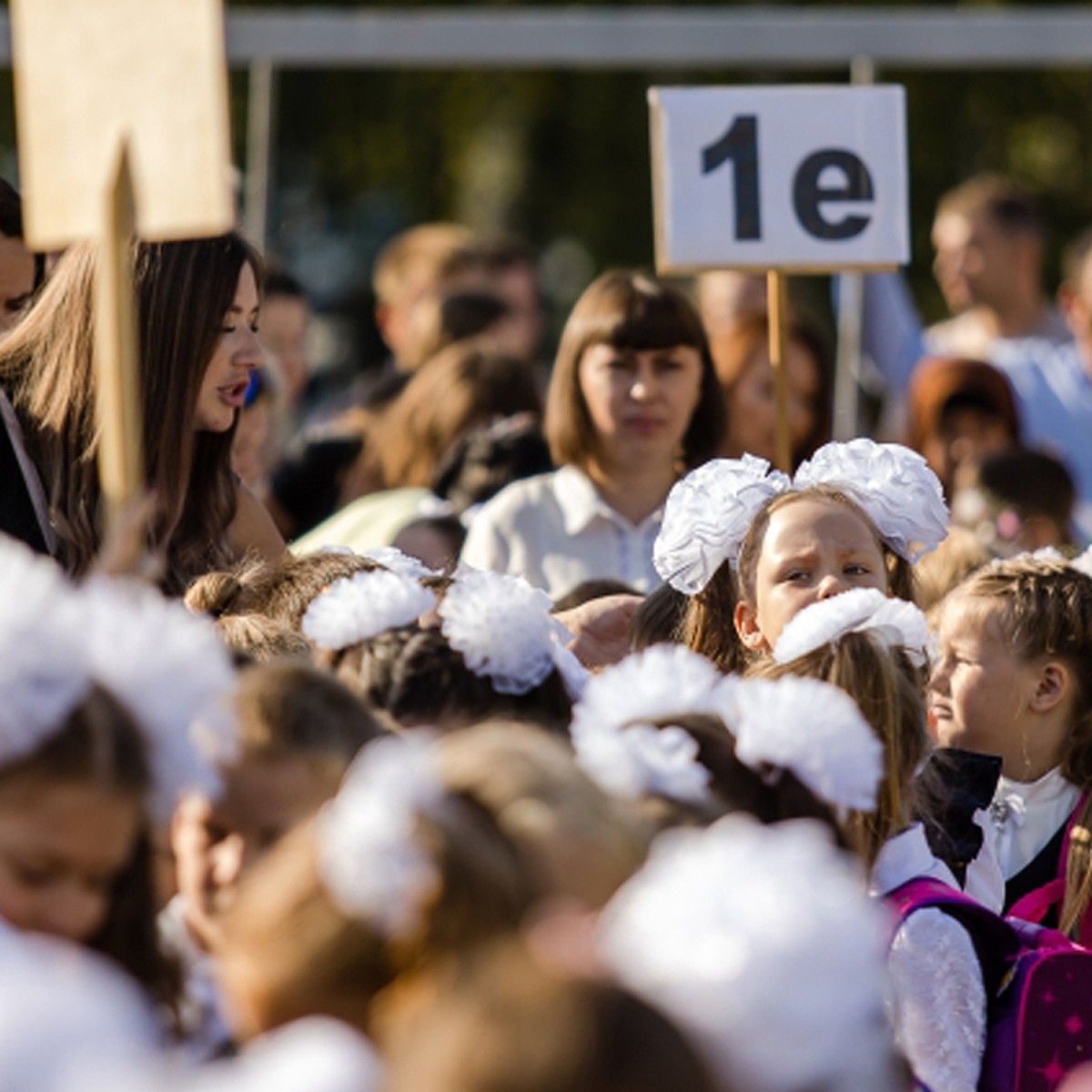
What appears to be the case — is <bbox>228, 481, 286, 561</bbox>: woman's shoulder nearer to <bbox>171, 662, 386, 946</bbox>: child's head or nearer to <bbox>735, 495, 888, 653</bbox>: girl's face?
<bbox>735, 495, 888, 653</bbox>: girl's face

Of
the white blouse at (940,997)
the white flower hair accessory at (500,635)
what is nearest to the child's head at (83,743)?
the white flower hair accessory at (500,635)

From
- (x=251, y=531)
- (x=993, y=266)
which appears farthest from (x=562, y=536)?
(x=993, y=266)

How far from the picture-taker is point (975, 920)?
2.87 m

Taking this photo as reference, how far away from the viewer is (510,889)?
1894mm

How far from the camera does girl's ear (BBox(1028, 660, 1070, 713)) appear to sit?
12.8ft

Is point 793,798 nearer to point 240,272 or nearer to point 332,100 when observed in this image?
point 240,272

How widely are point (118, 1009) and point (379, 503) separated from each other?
12.5 feet

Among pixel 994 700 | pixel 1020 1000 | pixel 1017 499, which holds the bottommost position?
pixel 1020 1000

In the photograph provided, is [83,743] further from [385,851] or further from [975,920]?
[975,920]

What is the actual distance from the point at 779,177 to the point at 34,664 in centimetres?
304

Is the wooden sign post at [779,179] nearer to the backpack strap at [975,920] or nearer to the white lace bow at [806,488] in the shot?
the white lace bow at [806,488]

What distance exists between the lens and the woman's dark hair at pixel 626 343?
5.17 m

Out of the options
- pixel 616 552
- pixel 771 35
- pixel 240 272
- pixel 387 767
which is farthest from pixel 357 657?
pixel 771 35

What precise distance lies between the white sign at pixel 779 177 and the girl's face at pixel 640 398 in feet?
1.39
